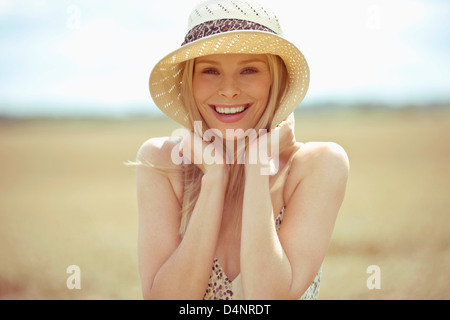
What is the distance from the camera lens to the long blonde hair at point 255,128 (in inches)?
104

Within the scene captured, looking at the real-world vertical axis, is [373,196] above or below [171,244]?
above

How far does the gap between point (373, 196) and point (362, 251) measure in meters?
5.31

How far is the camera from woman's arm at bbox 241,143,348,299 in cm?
232

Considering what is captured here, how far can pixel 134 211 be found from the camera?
41.7 feet

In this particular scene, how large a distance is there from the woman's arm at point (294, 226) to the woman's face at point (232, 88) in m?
0.30

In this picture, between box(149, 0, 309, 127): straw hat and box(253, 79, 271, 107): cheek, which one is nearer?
box(149, 0, 309, 127): straw hat

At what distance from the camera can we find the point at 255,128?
104 inches

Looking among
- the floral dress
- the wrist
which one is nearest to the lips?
the wrist

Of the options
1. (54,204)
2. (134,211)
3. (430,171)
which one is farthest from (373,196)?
Answer: (54,204)

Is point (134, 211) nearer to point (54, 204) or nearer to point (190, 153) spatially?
point (54, 204)

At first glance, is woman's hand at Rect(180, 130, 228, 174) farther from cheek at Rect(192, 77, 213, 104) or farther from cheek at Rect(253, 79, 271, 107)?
cheek at Rect(253, 79, 271, 107)

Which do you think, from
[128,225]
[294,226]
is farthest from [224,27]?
[128,225]

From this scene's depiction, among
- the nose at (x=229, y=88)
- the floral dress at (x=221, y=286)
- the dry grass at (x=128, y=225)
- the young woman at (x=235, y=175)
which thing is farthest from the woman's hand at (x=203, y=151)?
the dry grass at (x=128, y=225)

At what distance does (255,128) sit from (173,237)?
719mm
